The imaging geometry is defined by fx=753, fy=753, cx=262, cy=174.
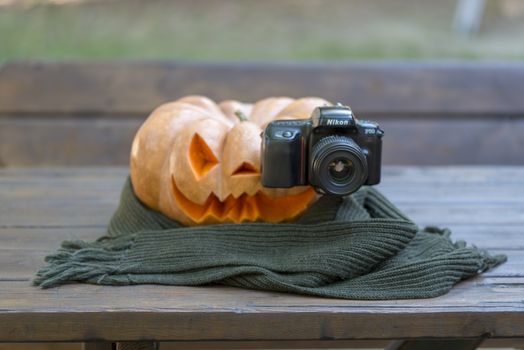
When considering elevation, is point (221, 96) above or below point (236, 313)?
above

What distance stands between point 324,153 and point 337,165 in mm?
31

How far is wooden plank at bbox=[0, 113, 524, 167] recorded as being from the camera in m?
2.28

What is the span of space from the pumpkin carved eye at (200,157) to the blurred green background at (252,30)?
209cm

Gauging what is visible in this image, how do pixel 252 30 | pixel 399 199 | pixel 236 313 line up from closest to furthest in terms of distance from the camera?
pixel 236 313
pixel 399 199
pixel 252 30

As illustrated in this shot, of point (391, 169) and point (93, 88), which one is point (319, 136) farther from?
point (93, 88)

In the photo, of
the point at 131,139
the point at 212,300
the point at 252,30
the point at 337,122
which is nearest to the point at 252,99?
the point at 131,139

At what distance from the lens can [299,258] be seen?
107 centimetres

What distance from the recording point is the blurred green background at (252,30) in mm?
3459

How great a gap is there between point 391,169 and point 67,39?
2204 mm

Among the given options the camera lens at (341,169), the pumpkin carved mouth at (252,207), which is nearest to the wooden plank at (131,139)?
the pumpkin carved mouth at (252,207)

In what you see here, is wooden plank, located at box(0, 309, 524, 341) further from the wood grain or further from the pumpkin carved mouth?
the wood grain

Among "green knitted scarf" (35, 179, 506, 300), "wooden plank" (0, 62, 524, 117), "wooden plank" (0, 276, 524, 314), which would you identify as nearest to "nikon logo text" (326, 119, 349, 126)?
"green knitted scarf" (35, 179, 506, 300)

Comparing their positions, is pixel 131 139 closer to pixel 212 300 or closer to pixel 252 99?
pixel 252 99

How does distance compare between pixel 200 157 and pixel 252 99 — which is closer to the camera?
pixel 200 157
